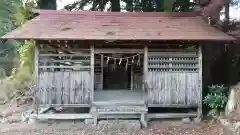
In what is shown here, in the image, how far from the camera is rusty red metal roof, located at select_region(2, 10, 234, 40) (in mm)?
8812

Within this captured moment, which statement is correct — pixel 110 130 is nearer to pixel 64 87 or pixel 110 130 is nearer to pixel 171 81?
pixel 64 87

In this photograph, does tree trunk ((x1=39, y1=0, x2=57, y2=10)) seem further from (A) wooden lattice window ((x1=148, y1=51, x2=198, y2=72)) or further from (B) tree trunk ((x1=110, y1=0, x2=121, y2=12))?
(A) wooden lattice window ((x1=148, y1=51, x2=198, y2=72))

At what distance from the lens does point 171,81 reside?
9.27 metres

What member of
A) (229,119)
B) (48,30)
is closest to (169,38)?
(229,119)

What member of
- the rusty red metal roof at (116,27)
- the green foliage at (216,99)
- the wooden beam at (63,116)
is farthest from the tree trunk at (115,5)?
the wooden beam at (63,116)

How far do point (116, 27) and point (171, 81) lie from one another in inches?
93.5

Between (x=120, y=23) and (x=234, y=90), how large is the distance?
4.02 metres

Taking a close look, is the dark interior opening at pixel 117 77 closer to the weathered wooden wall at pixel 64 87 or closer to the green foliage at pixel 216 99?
the weathered wooden wall at pixel 64 87

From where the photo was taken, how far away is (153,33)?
30.1 ft

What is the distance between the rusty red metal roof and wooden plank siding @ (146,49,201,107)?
2.25 ft

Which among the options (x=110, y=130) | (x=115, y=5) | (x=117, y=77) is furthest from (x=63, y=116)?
(x=115, y=5)

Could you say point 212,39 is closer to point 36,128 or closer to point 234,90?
point 234,90

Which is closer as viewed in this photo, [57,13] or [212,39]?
[212,39]

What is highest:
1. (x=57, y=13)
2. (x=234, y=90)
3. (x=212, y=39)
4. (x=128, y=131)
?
(x=57, y=13)
